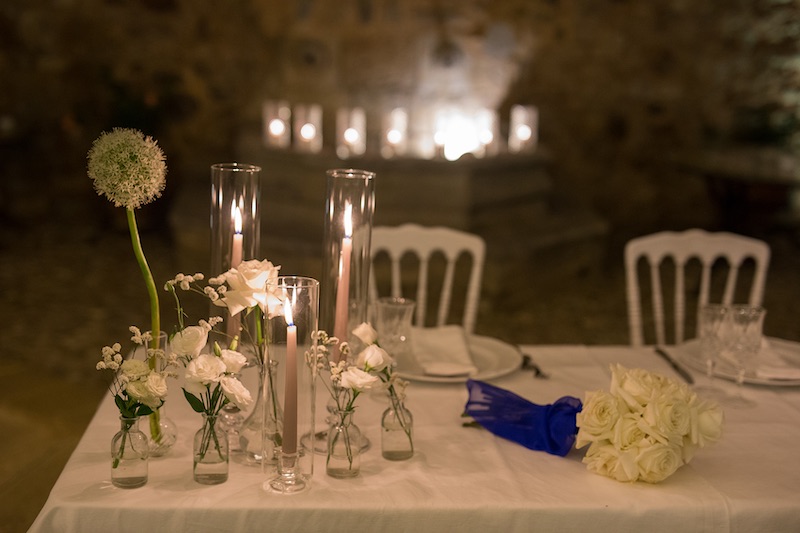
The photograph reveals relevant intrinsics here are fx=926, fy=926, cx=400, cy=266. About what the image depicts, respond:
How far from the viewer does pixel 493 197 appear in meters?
4.85

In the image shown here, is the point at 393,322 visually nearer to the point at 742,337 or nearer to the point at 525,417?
the point at 525,417

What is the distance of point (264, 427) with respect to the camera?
1.29m

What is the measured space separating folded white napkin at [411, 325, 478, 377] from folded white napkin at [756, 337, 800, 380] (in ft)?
1.85

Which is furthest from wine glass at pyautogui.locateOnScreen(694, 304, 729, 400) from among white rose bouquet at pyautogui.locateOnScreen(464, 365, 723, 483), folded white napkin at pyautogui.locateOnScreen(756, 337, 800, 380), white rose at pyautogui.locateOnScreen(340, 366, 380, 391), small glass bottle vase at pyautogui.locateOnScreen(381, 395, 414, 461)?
white rose at pyautogui.locateOnScreen(340, 366, 380, 391)

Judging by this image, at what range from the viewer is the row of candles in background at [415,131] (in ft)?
16.5

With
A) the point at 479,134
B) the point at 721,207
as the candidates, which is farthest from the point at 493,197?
the point at 721,207

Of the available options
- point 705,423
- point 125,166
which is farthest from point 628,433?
point 125,166

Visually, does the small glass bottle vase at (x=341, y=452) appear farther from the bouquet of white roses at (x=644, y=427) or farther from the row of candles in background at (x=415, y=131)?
the row of candles in background at (x=415, y=131)

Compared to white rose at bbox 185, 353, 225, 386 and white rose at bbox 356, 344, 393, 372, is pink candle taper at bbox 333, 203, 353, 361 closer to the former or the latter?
white rose at bbox 356, 344, 393, 372

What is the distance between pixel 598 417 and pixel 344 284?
1.43ft

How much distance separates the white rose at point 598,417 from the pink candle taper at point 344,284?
1.25ft

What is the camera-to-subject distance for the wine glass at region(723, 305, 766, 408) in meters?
1.65

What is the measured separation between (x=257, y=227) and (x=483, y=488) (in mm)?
538

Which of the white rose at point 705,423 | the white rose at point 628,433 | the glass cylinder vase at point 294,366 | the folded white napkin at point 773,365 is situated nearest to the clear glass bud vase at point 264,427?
the glass cylinder vase at point 294,366
